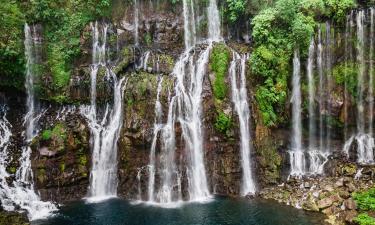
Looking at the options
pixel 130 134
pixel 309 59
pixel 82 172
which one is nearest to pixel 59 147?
pixel 82 172

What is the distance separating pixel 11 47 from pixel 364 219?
19.1 m

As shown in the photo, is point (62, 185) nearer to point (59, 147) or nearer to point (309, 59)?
point (59, 147)

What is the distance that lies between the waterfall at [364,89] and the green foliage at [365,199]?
164 inches

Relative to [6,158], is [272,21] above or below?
above

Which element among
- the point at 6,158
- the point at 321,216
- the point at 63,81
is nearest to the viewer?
the point at 321,216

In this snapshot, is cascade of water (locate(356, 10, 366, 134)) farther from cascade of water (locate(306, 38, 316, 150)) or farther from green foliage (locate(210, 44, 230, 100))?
green foliage (locate(210, 44, 230, 100))

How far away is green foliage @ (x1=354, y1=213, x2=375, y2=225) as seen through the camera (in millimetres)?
17109

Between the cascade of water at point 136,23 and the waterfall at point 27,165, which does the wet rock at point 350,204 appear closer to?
the waterfall at point 27,165

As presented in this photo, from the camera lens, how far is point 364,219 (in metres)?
17.4

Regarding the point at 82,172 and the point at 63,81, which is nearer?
the point at 82,172

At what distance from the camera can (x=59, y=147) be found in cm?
2161

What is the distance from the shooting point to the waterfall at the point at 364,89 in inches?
921

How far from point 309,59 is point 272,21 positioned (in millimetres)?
2983

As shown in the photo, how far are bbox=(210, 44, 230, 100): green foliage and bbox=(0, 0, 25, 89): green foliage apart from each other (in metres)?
10.4
